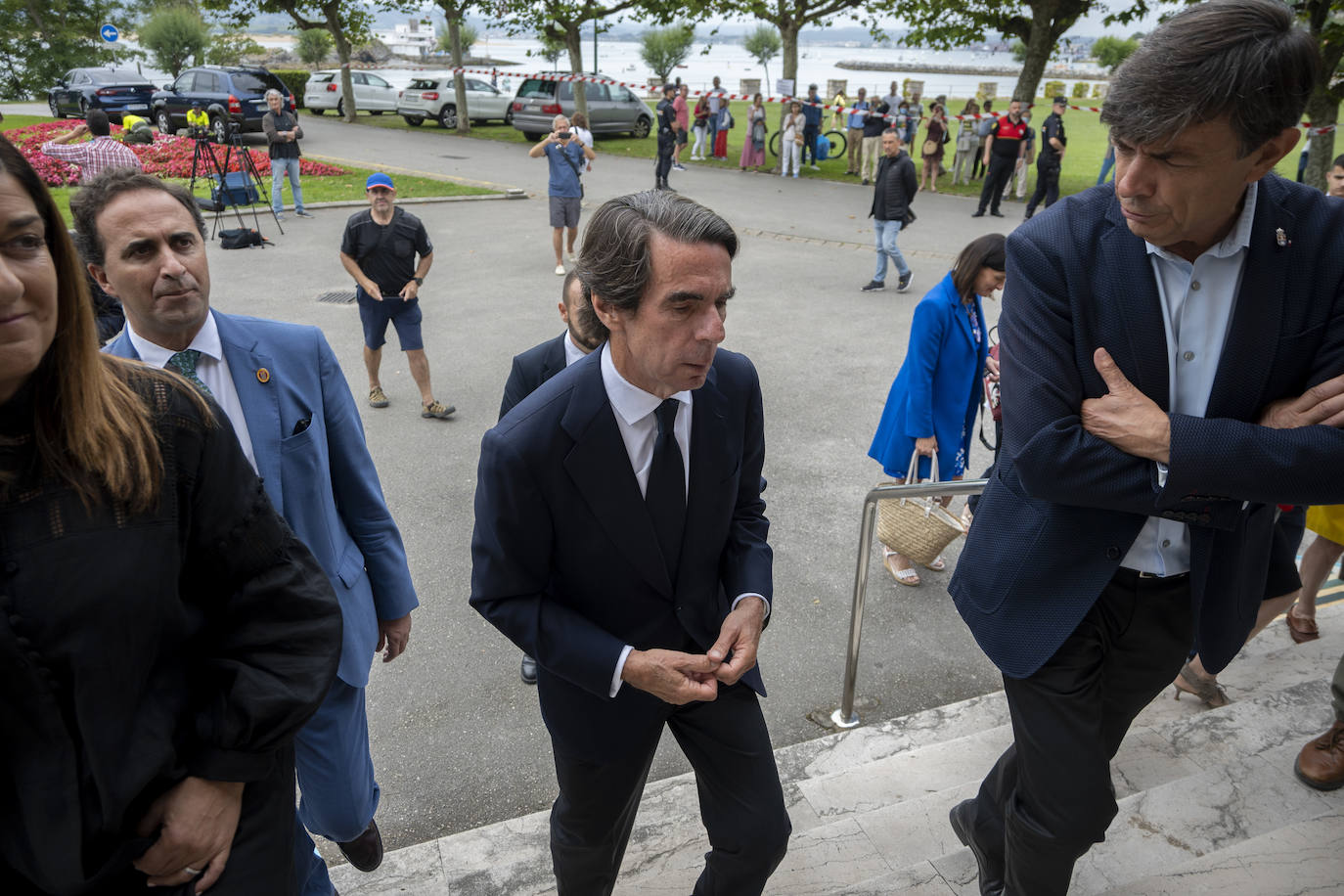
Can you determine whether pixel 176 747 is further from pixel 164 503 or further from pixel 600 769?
pixel 600 769

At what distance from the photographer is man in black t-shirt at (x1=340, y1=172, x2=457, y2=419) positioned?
24.8 feet

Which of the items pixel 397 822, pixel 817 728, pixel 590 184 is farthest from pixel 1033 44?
pixel 397 822

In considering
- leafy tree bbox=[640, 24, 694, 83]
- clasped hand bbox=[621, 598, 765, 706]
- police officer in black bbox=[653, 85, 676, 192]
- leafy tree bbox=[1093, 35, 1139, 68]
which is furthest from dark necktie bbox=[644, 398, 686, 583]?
leafy tree bbox=[1093, 35, 1139, 68]

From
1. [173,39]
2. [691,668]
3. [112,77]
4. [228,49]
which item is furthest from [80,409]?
[228,49]

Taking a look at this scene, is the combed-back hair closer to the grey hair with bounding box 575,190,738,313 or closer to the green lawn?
the grey hair with bounding box 575,190,738,313

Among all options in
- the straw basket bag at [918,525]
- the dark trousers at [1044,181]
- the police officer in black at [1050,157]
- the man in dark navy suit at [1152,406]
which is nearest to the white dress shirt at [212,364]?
the man in dark navy suit at [1152,406]

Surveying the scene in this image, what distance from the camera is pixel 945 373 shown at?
5062mm

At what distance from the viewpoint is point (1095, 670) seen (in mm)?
2293

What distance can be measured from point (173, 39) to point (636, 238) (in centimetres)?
5498

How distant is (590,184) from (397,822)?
1739cm

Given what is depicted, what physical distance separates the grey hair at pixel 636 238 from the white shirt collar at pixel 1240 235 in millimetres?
1038

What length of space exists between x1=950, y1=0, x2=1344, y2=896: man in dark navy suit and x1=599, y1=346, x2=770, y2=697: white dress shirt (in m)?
0.82

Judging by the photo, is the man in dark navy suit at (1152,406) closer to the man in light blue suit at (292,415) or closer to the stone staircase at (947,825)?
the stone staircase at (947,825)

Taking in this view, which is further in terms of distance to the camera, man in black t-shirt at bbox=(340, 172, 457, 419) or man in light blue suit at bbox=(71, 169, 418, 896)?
man in black t-shirt at bbox=(340, 172, 457, 419)
